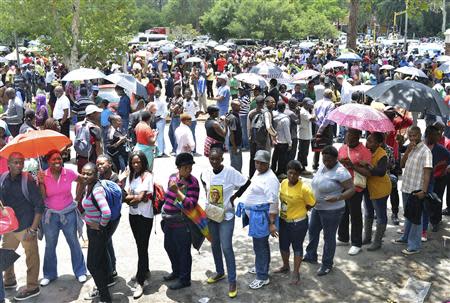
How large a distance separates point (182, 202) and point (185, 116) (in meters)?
3.45

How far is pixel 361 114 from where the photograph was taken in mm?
6434

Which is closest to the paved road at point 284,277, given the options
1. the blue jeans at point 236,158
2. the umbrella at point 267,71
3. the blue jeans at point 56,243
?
the blue jeans at point 56,243

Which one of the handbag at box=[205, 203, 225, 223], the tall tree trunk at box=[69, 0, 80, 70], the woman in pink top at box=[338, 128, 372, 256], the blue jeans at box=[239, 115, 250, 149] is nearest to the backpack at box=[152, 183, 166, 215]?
the handbag at box=[205, 203, 225, 223]

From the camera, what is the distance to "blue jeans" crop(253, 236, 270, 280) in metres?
5.52

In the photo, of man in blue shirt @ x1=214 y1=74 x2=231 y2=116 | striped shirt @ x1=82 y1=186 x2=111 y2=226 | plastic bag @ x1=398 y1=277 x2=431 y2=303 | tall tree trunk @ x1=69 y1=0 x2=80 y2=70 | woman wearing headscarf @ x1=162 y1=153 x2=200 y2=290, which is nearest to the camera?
striped shirt @ x1=82 y1=186 x2=111 y2=226

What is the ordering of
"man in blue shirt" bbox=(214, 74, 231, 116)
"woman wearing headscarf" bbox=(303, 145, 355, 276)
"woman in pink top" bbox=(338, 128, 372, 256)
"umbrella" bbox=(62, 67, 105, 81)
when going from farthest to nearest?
"man in blue shirt" bbox=(214, 74, 231, 116) → "umbrella" bbox=(62, 67, 105, 81) → "woman in pink top" bbox=(338, 128, 372, 256) → "woman wearing headscarf" bbox=(303, 145, 355, 276)

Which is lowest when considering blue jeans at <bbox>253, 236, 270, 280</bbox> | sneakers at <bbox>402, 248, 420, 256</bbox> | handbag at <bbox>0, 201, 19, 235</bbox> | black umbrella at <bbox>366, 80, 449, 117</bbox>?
sneakers at <bbox>402, 248, 420, 256</bbox>

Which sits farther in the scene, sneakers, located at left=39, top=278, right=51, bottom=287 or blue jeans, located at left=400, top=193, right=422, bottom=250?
blue jeans, located at left=400, top=193, right=422, bottom=250

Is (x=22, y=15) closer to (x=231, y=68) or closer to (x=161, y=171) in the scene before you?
(x=231, y=68)

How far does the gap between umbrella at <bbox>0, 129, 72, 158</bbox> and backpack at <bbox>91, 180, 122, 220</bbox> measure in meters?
0.94

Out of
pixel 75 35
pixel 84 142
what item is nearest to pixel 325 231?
pixel 84 142

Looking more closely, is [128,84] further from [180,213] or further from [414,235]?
[414,235]

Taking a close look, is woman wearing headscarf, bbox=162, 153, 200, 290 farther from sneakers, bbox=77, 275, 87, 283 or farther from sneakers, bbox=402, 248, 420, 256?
sneakers, bbox=402, 248, 420, 256

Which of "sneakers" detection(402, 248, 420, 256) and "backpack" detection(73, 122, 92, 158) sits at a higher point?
"backpack" detection(73, 122, 92, 158)
